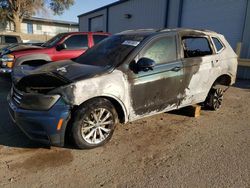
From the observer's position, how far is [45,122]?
10.2 ft

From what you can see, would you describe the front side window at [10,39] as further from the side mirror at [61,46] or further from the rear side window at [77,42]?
the side mirror at [61,46]

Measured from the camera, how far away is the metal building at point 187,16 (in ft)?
34.9

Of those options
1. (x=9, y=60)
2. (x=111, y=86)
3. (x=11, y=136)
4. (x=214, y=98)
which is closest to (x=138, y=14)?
(x=9, y=60)

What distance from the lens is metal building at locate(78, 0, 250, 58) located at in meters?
10.6

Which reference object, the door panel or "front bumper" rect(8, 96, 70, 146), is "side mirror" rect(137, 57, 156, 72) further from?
"front bumper" rect(8, 96, 70, 146)

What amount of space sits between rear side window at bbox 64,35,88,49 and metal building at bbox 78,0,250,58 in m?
7.10

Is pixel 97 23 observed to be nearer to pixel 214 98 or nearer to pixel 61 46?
pixel 61 46

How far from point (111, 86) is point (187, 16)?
11.4 metres

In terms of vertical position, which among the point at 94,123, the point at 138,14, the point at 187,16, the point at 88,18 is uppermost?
the point at 88,18

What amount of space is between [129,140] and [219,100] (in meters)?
2.76

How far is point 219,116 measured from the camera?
526cm

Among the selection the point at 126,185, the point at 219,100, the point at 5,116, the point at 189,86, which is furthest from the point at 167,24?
the point at 126,185

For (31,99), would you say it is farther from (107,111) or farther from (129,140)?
(129,140)

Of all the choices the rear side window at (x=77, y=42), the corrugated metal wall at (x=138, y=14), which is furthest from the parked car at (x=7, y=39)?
the corrugated metal wall at (x=138, y=14)
